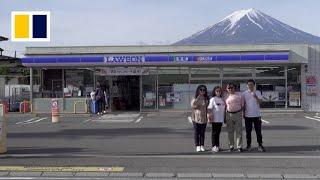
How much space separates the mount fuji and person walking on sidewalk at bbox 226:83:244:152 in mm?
40573

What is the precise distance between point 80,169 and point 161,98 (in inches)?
857

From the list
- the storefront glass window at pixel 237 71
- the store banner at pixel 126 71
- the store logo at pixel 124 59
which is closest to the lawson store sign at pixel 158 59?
the store logo at pixel 124 59

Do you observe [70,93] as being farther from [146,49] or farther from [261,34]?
[261,34]

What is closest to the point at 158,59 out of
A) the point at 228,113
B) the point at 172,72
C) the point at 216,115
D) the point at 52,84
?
the point at 172,72

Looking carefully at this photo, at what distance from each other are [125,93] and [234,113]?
67.7 ft

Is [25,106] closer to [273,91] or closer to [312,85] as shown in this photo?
Result: [273,91]

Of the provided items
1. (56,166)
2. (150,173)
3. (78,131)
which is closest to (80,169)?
(56,166)

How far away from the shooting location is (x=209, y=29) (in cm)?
6462

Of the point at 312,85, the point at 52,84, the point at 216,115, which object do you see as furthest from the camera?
the point at 52,84

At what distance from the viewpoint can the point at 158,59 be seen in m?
31.8

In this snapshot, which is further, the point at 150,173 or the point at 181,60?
the point at 181,60

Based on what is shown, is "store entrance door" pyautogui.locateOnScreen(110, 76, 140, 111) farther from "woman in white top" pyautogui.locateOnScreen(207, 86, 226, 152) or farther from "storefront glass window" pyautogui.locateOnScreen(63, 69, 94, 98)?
"woman in white top" pyautogui.locateOnScreen(207, 86, 226, 152)

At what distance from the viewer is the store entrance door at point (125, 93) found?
1321 inches

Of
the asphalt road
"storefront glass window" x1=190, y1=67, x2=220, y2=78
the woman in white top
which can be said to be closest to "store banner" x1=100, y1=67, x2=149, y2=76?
"storefront glass window" x1=190, y1=67, x2=220, y2=78
